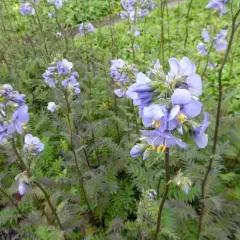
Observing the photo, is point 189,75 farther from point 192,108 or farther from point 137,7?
point 137,7

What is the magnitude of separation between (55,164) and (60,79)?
2.77 ft

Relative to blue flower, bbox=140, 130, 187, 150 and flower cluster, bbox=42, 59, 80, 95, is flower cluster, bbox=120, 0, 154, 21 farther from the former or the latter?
blue flower, bbox=140, 130, 187, 150

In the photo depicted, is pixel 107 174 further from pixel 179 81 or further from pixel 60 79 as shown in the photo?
pixel 179 81

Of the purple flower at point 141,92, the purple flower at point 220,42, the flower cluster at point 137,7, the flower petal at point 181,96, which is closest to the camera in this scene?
the flower petal at point 181,96

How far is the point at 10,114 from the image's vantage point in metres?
1.88

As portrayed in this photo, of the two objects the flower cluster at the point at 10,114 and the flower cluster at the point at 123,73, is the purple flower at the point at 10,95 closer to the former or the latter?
the flower cluster at the point at 10,114

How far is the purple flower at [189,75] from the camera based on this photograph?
44.6 inches

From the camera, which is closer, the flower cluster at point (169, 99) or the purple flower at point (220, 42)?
the flower cluster at point (169, 99)

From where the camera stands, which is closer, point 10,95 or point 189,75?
point 189,75

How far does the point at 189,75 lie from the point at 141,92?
Result: 19cm

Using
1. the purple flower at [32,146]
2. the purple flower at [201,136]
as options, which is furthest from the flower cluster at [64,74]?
the purple flower at [201,136]

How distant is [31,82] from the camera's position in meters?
3.99

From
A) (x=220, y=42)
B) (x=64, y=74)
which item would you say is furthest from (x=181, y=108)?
(x=220, y=42)

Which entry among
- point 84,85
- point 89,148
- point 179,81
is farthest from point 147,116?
point 84,85
